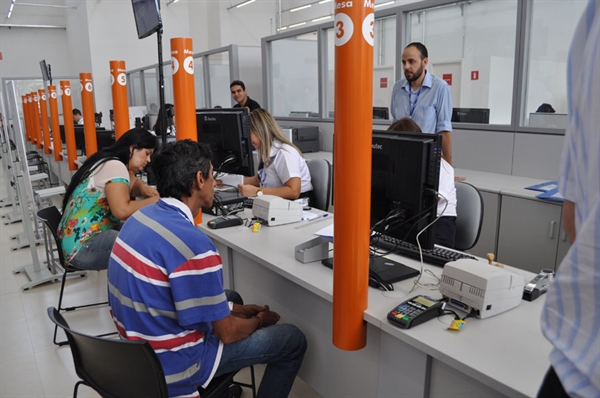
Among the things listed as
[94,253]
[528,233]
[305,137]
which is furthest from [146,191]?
[305,137]

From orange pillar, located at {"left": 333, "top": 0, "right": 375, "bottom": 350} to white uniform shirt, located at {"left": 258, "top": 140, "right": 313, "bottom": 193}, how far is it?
138 cm

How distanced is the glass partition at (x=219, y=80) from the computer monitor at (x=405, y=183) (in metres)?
5.91

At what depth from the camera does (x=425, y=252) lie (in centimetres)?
176

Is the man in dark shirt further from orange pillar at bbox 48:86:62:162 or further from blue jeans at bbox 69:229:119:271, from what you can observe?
blue jeans at bbox 69:229:119:271

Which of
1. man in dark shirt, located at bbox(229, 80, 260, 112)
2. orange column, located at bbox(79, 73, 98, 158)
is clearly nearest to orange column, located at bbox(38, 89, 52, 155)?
orange column, located at bbox(79, 73, 98, 158)

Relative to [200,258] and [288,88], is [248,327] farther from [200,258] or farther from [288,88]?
[288,88]

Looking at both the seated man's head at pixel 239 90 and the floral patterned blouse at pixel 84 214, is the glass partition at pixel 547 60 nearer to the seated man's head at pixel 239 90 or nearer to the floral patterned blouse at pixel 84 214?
the floral patterned blouse at pixel 84 214

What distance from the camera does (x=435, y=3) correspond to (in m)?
3.54

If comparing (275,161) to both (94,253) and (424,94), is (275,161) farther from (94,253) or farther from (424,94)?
(424,94)

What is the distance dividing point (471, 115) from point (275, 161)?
183 centimetres

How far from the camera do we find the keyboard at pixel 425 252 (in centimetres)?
169

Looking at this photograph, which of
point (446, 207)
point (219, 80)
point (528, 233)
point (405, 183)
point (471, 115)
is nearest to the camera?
point (405, 183)

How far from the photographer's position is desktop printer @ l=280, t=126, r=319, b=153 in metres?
Result: 4.84

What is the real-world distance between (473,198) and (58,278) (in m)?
3.06
